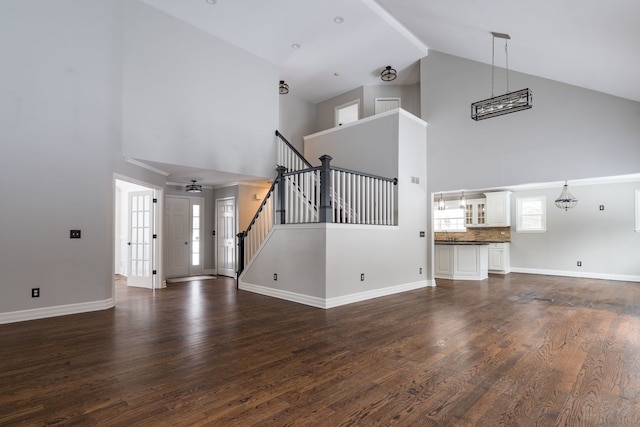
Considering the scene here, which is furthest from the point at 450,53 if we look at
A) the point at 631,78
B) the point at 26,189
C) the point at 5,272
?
the point at 5,272

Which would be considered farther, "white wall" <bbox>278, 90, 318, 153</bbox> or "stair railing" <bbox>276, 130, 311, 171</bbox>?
"white wall" <bbox>278, 90, 318, 153</bbox>

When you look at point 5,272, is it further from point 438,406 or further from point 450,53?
point 450,53

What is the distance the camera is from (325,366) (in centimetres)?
283

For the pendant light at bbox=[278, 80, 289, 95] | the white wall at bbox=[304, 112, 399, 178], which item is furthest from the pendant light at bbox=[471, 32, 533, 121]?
the pendant light at bbox=[278, 80, 289, 95]

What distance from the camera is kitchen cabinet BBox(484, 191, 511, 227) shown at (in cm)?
955

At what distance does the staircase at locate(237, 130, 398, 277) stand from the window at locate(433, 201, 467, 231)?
504cm

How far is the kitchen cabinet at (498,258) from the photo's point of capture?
943cm

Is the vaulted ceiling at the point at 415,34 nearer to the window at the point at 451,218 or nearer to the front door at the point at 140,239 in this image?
the front door at the point at 140,239

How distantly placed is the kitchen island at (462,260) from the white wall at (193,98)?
479 cm

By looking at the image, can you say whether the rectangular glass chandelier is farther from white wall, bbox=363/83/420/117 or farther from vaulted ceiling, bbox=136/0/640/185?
white wall, bbox=363/83/420/117

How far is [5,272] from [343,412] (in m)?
4.73

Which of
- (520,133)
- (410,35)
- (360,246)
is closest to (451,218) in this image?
(520,133)

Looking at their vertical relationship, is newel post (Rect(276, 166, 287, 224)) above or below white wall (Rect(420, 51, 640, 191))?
below

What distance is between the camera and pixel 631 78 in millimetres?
4387
